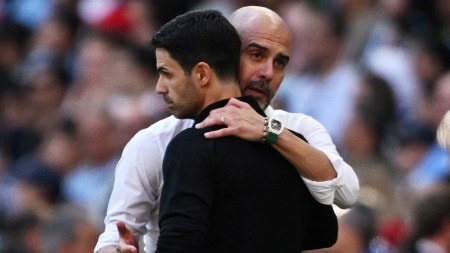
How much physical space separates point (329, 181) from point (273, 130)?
0.83 ft

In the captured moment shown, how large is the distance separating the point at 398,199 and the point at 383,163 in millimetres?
257

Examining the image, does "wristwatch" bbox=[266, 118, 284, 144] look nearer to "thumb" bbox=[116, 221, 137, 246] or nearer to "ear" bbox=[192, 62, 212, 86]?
"ear" bbox=[192, 62, 212, 86]

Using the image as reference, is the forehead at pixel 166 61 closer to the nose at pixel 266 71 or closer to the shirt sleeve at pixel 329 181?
the nose at pixel 266 71

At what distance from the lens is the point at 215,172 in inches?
176

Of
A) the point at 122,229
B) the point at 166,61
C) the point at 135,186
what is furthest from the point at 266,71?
the point at 122,229

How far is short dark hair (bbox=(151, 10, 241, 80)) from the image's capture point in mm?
4645

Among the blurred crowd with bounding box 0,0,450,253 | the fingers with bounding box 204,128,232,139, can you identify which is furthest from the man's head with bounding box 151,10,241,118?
the blurred crowd with bounding box 0,0,450,253

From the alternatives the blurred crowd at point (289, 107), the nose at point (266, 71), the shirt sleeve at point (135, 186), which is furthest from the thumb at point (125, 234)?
the blurred crowd at point (289, 107)

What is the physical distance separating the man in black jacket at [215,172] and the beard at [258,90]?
0.59ft

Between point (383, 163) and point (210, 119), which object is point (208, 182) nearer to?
point (210, 119)

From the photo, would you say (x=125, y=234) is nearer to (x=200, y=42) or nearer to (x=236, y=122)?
(x=236, y=122)

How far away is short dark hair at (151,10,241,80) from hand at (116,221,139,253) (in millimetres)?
503

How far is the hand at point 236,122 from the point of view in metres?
4.57

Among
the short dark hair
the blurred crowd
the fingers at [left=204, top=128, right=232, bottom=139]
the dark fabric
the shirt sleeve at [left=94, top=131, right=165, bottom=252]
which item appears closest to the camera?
the dark fabric
